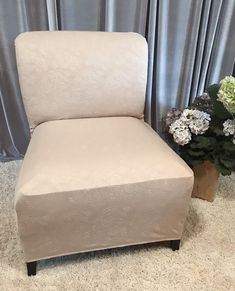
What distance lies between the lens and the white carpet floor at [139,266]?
116 centimetres

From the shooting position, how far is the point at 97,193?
3.50ft

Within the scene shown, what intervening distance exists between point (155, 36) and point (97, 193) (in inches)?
40.2

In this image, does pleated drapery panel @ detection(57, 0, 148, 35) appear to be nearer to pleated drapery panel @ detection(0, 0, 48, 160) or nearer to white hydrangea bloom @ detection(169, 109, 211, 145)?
pleated drapery panel @ detection(0, 0, 48, 160)

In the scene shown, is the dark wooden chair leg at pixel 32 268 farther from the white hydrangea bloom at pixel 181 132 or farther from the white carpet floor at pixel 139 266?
the white hydrangea bloom at pixel 181 132

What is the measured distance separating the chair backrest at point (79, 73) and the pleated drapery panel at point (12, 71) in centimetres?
22

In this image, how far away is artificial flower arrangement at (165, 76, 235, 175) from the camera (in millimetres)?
1409

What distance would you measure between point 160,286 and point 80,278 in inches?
12.4

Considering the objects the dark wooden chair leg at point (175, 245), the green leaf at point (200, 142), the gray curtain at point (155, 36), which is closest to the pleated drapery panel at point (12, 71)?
the gray curtain at point (155, 36)

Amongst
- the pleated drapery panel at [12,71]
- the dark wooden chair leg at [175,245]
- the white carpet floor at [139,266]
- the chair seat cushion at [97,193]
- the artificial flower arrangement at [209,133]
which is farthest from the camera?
the pleated drapery panel at [12,71]

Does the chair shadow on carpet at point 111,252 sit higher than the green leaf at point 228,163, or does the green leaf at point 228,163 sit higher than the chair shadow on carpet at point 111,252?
the green leaf at point 228,163

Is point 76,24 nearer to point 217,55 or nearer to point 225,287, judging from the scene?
point 217,55

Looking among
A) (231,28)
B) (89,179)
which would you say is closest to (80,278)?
(89,179)

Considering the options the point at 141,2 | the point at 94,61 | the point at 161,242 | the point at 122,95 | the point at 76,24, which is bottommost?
the point at 161,242

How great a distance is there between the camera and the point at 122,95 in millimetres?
1478
